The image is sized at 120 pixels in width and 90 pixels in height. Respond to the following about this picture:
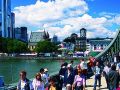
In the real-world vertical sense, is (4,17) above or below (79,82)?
above

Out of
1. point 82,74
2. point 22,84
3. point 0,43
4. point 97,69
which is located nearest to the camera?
point 22,84

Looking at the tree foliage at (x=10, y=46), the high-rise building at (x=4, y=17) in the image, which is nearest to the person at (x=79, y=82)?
the tree foliage at (x=10, y=46)

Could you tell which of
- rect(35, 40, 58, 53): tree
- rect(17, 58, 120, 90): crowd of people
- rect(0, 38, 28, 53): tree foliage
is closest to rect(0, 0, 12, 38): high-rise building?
rect(0, 38, 28, 53): tree foliage

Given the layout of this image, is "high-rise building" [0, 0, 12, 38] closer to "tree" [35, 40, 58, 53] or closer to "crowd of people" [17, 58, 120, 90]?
"tree" [35, 40, 58, 53]

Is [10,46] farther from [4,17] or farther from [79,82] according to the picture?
[79,82]

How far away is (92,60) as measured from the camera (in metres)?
18.3

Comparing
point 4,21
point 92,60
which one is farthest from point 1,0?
point 92,60

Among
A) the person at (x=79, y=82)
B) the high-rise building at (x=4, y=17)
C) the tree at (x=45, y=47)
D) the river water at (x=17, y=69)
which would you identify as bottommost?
the river water at (x=17, y=69)

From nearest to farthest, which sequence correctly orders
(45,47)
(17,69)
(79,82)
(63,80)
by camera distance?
(79,82) → (63,80) → (17,69) → (45,47)

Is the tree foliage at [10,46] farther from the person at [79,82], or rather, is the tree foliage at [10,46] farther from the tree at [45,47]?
the person at [79,82]

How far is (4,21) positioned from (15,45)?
2683cm

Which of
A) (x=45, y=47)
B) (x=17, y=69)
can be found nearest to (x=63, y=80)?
(x=17, y=69)

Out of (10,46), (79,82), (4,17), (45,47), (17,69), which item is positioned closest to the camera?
(79,82)

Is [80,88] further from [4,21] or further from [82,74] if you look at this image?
[4,21]
